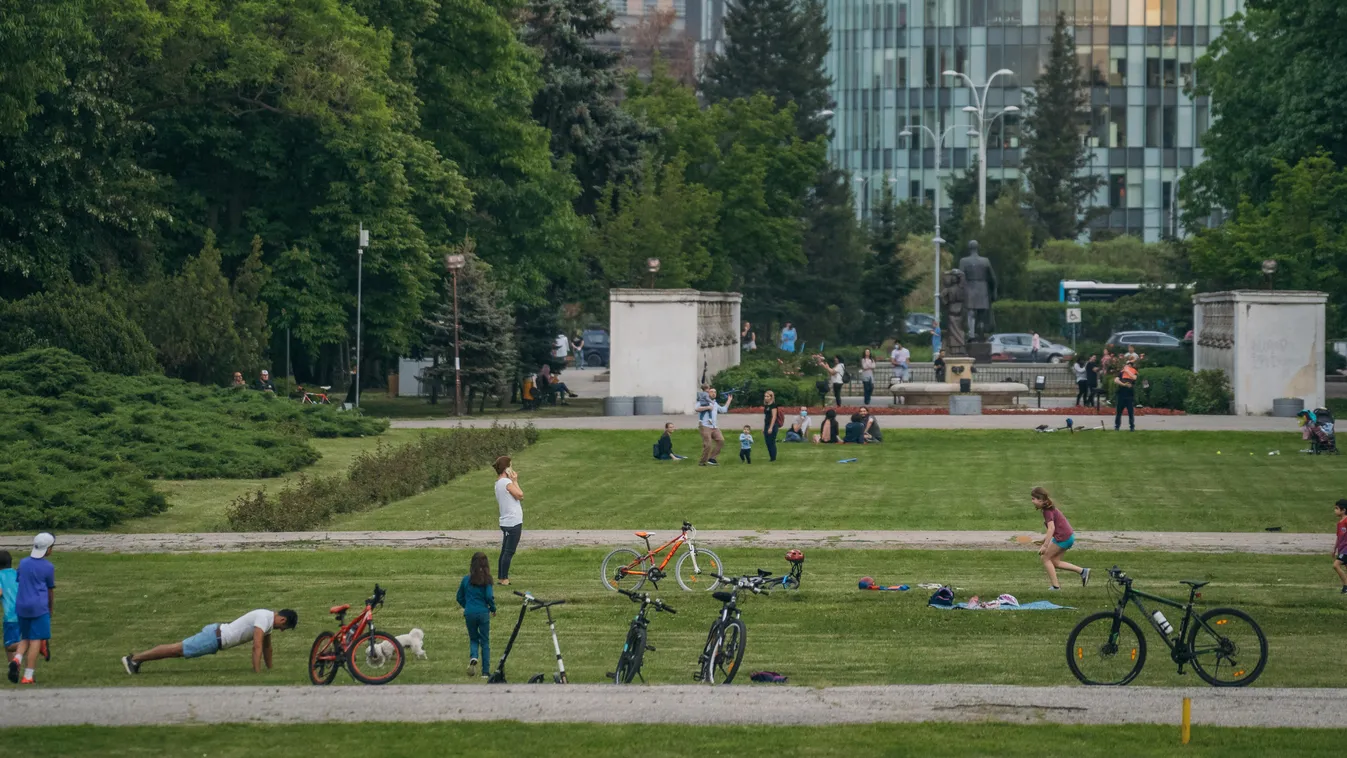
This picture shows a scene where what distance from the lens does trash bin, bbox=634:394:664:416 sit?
50.6 m

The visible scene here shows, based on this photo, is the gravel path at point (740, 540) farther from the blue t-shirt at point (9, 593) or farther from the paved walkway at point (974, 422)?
the paved walkway at point (974, 422)

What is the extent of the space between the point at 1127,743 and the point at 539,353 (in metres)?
45.7

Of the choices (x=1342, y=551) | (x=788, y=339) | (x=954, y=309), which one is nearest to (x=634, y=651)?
(x=1342, y=551)

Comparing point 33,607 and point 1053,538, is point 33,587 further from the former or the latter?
point 1053,538

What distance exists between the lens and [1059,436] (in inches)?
1687

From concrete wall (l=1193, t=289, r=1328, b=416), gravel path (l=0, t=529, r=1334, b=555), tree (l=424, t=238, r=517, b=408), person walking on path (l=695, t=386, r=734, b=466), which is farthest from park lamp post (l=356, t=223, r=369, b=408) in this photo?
concrete wall (l=1193, t=289, r=1328, b=416)

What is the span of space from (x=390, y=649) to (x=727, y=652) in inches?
124

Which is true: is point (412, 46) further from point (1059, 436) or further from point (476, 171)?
point (1059, 436)

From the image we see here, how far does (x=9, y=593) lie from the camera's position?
18109mm

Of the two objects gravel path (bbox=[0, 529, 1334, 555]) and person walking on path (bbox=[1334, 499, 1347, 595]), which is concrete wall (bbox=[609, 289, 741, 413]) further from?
person walking on path (bbox=[1334, 499, 1347, 595])

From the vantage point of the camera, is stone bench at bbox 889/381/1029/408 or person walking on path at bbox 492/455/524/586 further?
stone bench at bbox 889/381/1029/408

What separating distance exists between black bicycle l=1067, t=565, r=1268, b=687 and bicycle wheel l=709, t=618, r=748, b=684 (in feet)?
9.98

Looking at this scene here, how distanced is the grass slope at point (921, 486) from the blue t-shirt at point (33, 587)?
35.1 ft

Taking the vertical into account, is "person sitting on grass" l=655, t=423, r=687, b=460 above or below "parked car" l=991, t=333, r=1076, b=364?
below
